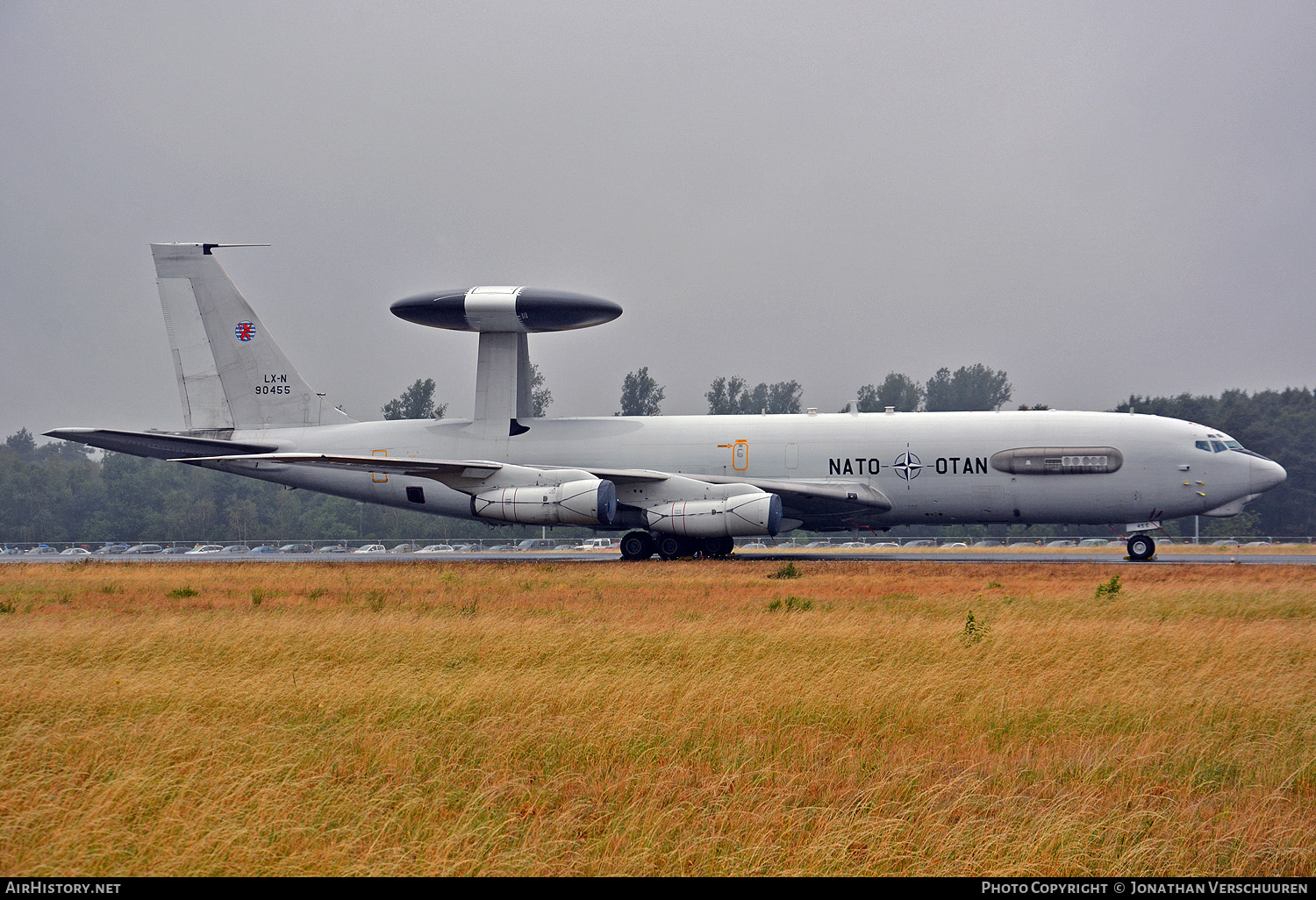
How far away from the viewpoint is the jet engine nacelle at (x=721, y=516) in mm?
25016

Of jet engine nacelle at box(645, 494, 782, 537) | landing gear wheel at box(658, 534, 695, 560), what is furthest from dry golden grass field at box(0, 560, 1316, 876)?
landing gear wheel at box(658, 534, 695, 560)

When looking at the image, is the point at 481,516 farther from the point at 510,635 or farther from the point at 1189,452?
the point at 1189,452

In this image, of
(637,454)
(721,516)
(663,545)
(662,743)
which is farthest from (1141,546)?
(662,743)

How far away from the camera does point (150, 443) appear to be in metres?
27.4

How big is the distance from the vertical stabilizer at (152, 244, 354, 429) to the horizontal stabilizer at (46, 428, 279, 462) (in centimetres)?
210

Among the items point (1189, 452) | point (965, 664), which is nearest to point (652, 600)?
point (965, 664)

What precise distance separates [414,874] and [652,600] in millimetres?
11465

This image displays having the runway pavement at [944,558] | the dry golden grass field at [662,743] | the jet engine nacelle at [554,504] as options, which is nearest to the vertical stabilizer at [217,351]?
the runway pavement at [944,558]

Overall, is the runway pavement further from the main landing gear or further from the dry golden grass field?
the dry golden grass field

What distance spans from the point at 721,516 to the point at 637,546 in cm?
322

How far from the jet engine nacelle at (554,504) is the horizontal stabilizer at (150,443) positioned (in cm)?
833

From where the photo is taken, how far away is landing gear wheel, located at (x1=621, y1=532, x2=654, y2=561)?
27.4m

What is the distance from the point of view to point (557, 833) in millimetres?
4980

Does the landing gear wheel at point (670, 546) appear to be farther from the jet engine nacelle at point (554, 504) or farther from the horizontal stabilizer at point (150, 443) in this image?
the horizontal stabilizer at point (150, 443)
